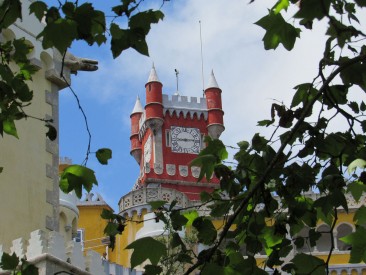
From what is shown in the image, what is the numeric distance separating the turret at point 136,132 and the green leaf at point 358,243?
162ft

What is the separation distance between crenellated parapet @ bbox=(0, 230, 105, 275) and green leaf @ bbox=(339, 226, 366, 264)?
8539 millimetres

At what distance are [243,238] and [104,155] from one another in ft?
4.01

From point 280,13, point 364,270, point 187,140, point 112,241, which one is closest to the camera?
point 280,13

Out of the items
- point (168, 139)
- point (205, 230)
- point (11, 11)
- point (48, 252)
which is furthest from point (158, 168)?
point (11, 11)

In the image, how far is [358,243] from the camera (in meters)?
5.25

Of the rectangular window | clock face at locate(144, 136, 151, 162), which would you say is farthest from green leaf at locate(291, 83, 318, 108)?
clock face at locate(144, 136, 151, 162)

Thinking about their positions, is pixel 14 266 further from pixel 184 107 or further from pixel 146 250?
pixel 184 107

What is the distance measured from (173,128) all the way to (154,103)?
6.08 ft

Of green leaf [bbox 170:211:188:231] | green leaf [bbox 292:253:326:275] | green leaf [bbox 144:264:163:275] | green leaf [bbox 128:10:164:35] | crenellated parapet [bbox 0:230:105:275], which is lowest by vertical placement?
green leaf [bbox 292:253:326:275]

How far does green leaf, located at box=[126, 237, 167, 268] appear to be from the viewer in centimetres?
522

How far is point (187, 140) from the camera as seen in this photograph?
51.9 metres

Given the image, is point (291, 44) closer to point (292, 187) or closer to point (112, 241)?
point (292, 187)

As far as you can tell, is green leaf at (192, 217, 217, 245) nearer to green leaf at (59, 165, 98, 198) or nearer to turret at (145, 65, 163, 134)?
green leaf at (59, 165, 98, 198)

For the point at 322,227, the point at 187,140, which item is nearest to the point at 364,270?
the point at 322,227
